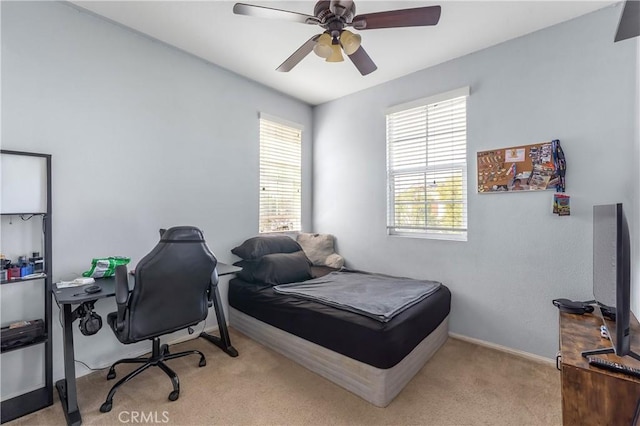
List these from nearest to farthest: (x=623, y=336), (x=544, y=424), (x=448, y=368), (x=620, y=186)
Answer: (x=623, y=336), (x=544, y=424), (x=620, y=186), (x=448, y=368)

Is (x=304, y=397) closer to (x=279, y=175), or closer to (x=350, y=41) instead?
(x=350, y=41)

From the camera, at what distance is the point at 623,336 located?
1.26 m

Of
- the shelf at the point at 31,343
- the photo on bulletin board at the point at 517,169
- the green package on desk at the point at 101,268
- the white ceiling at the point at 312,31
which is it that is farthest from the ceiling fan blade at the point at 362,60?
the shelf at the point at 31,343

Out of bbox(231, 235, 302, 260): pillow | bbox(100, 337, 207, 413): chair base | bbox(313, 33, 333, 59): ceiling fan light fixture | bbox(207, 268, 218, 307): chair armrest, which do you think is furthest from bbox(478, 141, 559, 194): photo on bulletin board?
bbox(100, 337, 207, 413): chair base

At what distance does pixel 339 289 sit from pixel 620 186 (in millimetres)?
2284

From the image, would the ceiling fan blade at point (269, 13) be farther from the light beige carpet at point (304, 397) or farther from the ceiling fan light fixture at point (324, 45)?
the light beige carpet at point (304, 397)

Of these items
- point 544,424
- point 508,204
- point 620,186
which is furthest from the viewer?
point 508,204

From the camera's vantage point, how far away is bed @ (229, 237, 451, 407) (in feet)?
6.20

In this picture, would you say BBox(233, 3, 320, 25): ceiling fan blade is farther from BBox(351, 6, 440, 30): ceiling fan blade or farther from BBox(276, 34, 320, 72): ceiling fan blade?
BBox(351, 6, 440, 30): ceiling fan blade

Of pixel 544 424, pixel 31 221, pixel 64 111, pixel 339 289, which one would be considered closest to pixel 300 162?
pixel 339 289

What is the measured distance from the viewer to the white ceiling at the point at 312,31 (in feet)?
7.18

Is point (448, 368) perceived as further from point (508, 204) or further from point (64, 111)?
point (64, 111)

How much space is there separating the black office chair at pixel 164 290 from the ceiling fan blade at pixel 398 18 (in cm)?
174
